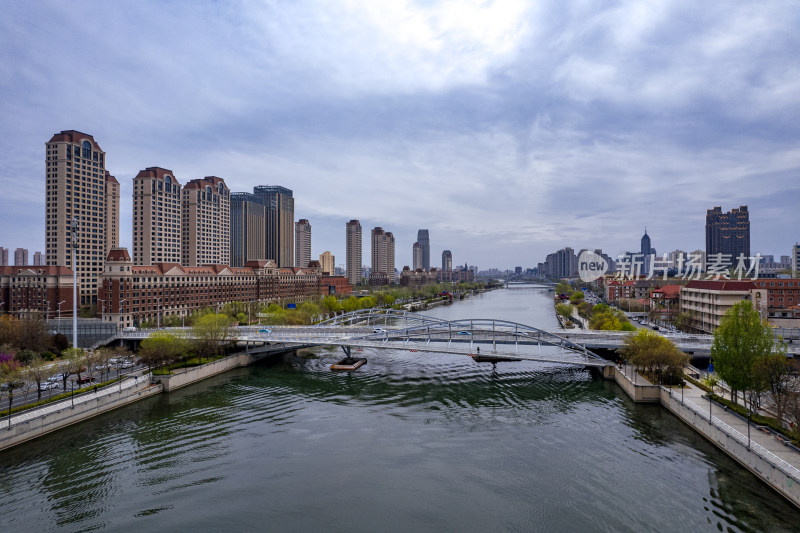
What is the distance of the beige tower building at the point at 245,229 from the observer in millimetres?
122438

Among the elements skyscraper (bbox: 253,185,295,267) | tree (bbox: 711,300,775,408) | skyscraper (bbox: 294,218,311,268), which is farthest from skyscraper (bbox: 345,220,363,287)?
tree (bbox: 711,300,775,408)

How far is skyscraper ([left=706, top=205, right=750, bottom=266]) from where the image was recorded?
115812mm

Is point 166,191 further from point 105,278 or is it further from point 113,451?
point 113,451

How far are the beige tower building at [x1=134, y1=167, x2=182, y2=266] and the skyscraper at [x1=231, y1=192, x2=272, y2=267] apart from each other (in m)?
48.0

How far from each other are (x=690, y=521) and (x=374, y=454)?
991 cm

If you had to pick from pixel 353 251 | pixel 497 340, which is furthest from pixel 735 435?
pixel 353 251

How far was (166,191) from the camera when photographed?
72125 millimetres

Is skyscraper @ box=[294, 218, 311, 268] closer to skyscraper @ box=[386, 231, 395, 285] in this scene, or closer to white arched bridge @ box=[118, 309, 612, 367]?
skyscraper @ box=[386, 231, 395, 285]

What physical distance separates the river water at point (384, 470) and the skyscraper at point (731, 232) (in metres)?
117

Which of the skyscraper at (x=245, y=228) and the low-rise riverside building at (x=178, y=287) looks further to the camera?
the skyscraper at (x=245, y=228)

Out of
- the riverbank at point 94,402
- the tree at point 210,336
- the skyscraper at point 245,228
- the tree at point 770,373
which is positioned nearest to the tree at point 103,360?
the riverbank at point 94,402

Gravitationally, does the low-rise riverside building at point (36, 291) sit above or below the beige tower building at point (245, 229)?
below

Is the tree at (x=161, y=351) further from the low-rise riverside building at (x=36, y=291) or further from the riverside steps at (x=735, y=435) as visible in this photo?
the low-rise riverside building at (x=36, y=291)

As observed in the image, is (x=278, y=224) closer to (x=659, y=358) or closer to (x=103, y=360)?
(x=103, y=360)
